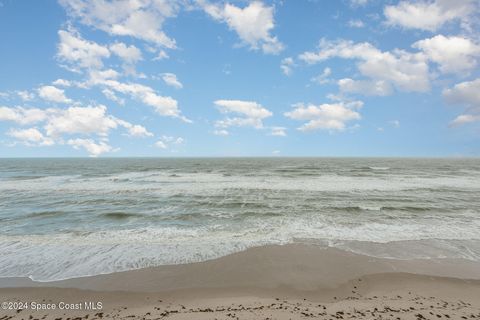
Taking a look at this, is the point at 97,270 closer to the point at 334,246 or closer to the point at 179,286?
the point at 179,286

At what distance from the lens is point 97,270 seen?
8.91 metres

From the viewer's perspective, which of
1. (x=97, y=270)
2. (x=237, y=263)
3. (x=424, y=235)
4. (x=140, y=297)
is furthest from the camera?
(x=424, y=235)

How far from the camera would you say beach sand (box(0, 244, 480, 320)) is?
20.9 feet

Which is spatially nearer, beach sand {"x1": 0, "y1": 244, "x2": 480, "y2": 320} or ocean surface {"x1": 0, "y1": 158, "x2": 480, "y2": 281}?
beach sand {"x1": 0, "y1": 244, "x2": 480, "y2": 320}

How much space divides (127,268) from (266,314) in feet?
18.1

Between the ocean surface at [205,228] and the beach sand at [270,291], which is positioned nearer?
the beach sand at [270,291]

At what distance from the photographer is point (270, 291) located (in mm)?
7594

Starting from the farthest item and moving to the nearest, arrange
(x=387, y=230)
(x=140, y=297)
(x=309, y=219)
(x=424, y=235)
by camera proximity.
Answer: (x=309, y=219) < (x=387, y=230) < (x=424, y=235) < (x=140, y=297)

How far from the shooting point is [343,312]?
6301 mm

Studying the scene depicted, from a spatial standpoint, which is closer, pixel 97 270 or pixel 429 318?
pixel 429 318

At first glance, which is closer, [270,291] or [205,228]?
[270,291]

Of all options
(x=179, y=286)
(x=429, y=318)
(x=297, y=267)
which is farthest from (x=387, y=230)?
(x=179, y=286)

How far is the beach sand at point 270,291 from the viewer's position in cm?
638

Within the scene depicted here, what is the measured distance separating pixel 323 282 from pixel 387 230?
24.7 ft
